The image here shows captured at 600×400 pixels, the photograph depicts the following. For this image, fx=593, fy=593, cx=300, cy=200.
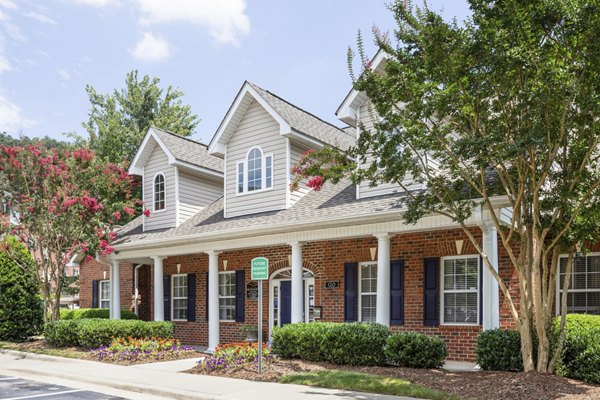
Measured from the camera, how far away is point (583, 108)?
8453 mm

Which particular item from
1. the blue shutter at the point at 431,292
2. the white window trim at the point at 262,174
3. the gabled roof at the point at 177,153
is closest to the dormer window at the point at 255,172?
the white window trim at the point at 262,174

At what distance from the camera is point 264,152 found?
17.0 m

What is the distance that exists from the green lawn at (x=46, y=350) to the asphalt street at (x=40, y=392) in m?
3.30

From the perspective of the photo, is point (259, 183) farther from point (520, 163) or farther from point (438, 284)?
point (520, 163)

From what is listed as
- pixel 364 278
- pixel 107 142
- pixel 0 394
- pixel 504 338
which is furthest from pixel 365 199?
pixel 107 142

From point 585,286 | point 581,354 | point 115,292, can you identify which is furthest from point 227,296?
point 581,354

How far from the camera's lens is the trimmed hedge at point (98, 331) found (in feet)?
52.1

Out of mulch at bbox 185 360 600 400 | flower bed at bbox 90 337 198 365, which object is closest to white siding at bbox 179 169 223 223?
flower bed at bbox 90 337 198 365

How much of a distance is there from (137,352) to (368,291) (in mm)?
Answer: 5896


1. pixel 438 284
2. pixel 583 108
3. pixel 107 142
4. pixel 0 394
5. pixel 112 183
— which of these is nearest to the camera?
pixel 583 108

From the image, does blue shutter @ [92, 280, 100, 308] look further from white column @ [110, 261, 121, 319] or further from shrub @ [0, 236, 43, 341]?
white column @ [110, 261, 121, 319]

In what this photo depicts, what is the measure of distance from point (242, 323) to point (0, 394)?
28.1 feet

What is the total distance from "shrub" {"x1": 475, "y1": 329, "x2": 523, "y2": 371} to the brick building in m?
0.84

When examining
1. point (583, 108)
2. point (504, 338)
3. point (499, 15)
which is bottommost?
point (504, 338)
